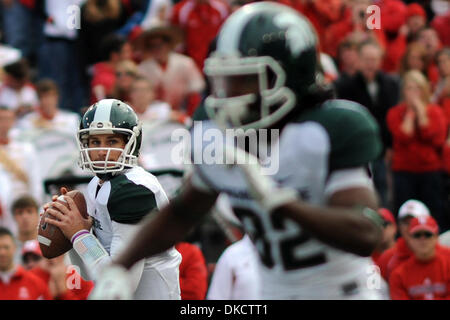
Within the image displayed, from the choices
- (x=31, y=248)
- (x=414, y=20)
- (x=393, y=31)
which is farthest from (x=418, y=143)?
(x=31, y=248)

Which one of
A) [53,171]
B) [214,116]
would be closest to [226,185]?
[214,116]

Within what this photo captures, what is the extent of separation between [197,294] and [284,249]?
3244 mm

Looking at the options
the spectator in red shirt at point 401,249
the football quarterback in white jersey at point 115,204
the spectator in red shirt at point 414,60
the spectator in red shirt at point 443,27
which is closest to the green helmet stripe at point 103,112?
the football quarterback in white jersey at point 115,204

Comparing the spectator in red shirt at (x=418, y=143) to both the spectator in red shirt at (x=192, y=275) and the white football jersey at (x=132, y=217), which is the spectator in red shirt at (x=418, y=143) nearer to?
the spectator in red shirt at (x=192, y=275)

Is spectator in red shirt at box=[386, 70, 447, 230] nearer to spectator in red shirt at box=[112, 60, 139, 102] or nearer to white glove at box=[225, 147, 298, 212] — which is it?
spectator in red shirt at box=[112, 60, 139, 102]

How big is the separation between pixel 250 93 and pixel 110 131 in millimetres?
1525

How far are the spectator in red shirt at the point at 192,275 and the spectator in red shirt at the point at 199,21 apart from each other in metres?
4.23

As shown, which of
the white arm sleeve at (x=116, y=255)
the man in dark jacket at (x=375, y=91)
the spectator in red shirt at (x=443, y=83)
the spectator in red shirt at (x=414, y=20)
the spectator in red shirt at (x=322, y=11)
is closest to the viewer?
the white arm sleeve at (x=116, y=255)

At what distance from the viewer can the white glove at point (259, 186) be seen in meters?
2.84

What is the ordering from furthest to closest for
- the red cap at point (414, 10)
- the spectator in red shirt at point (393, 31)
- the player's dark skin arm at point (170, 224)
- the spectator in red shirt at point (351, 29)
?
the red cap at point (414, 10) → the spectator in red shirt at point (393, 31) → the spectator in red shirt at point (351, 29) → the player's dark skin arm at point (170, 224)

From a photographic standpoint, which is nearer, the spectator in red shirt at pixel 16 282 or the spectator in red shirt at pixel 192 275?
the spectator in red shirt at pixel 192 275

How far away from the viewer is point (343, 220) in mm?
2955

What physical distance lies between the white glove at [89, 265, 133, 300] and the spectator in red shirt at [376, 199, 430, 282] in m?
4.10

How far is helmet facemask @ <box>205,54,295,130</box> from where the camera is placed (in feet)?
10.3
